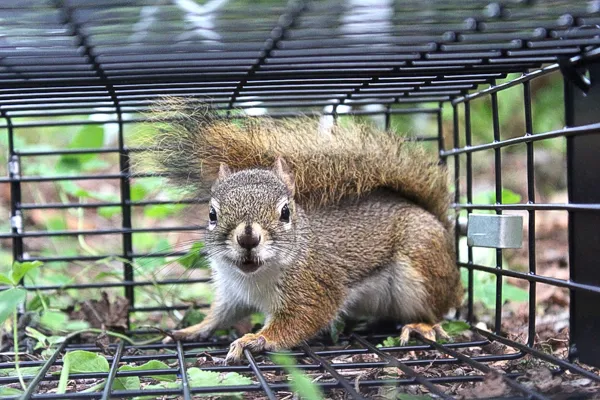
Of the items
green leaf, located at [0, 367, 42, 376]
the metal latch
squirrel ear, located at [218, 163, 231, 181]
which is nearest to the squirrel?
squirrel ear, located at [218, 163, 231, 181]

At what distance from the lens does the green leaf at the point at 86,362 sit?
196cm

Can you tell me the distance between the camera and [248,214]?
2.30m

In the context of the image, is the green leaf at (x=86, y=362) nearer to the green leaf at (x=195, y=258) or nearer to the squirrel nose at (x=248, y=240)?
the squirrel nose at (x=248, y=240)

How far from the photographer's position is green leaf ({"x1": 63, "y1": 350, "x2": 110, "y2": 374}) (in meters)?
1.96

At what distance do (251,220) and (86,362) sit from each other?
66 centimetres

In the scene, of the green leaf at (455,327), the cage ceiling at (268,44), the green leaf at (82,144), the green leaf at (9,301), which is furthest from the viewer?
the green leaf at (82,144)

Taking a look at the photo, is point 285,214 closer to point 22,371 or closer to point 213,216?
point 213,216

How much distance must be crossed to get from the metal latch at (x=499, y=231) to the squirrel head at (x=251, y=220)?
0.65 meters

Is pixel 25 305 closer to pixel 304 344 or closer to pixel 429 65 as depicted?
pixel 304 344

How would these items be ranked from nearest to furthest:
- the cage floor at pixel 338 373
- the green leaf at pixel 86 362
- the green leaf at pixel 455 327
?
the cage floor at pixel 338 373 < the green leaf at pixel 86 362 < the green leaf at pixel 455 327

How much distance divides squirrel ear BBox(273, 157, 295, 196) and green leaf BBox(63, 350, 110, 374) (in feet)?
2.98

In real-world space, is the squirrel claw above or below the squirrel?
below

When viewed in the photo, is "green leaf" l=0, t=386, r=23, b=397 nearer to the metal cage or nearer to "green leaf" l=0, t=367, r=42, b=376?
the metal cage

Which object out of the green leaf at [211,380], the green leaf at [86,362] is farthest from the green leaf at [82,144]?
the green leaf at [211,380]
